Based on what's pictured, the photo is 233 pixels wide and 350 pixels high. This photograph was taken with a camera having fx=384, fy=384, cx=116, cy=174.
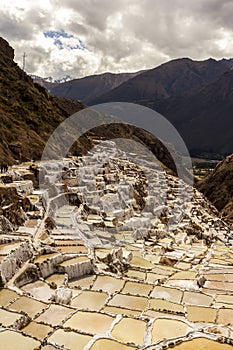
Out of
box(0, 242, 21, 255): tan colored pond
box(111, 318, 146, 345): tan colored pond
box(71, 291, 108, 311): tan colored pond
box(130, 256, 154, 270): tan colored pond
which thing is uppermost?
box(0, 242, 21, 255): tan colored pond

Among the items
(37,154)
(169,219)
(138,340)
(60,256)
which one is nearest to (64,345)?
(138,340)

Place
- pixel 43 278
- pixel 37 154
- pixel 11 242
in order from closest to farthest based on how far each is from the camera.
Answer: pixel 43 278 → pixel 11 242 → pixel 37 154

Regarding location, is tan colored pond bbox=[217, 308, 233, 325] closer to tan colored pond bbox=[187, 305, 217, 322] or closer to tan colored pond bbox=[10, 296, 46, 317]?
tan colored pond bbox=[187, 305, 217, 322]

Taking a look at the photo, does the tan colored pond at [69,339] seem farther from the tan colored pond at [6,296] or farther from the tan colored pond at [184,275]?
the tan colored pond at [184,275]

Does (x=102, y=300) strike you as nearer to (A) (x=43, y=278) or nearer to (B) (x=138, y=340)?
(A) (x=43, y=278)

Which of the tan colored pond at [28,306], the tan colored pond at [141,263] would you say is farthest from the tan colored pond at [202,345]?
the tan colored pond at [141,263]

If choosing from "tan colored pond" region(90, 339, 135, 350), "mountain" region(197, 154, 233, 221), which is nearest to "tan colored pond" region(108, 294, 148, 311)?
"tan colored pond" region(90, 339, 135, 350)

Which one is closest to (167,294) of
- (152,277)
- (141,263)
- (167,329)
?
(152,277)
